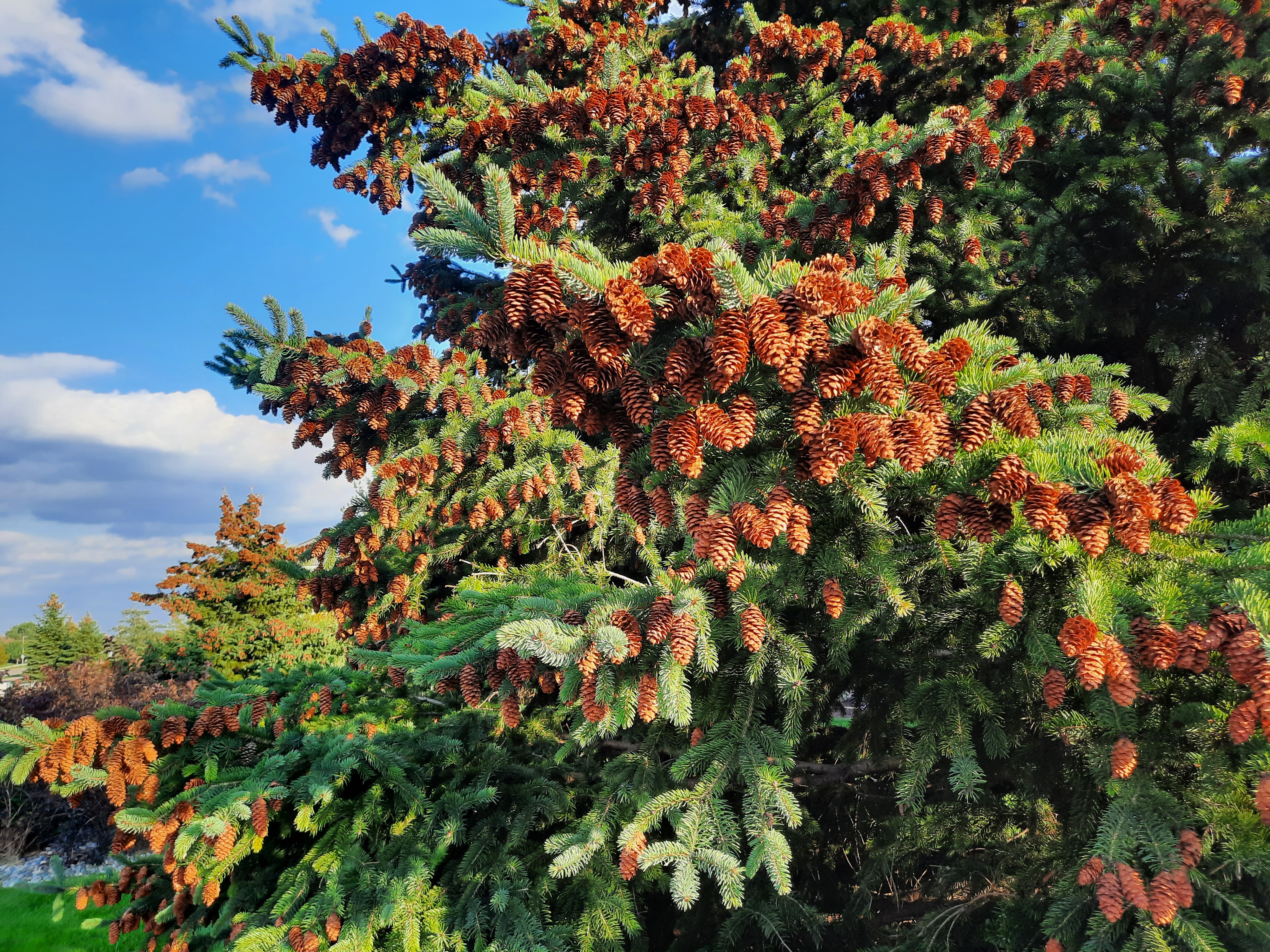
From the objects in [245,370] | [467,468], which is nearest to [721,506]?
[467,468]

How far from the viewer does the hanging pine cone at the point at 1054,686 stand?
6.94 ft

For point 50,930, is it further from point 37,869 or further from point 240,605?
point 240,605

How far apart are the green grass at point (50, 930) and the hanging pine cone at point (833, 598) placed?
796cm

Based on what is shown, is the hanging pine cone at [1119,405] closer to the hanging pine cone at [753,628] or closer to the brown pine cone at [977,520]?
the brown pine cone at [977,520]

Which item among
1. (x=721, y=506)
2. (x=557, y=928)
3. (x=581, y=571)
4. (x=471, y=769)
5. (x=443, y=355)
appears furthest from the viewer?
→ (x=443, y=355)

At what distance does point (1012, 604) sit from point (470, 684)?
1.94 meters

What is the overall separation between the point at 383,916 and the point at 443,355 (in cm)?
368

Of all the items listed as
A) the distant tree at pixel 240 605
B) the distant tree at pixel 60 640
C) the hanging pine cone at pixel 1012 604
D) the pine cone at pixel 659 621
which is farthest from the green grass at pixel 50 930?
the distant tree at pixel 60 640

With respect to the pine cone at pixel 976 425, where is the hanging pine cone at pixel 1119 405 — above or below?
above

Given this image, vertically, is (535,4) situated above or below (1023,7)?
above

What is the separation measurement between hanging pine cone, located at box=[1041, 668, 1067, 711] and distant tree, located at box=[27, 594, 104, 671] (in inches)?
898

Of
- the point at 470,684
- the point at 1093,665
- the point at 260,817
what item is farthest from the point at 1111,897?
the point at 260,817

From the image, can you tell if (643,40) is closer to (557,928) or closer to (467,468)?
(467,468)

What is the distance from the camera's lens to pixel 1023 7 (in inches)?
214
